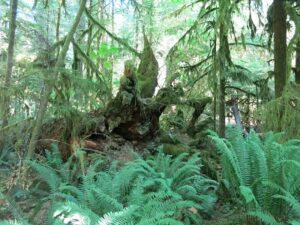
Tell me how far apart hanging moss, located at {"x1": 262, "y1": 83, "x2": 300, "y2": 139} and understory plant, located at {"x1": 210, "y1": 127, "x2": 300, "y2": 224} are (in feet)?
1.47

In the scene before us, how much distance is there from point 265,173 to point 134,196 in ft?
4.81

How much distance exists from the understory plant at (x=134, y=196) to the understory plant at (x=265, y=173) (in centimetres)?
55

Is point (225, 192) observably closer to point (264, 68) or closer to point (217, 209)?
point (217, 209)

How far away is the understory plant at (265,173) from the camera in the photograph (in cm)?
404

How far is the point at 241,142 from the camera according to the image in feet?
14.6

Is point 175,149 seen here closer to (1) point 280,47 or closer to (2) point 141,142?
(2) point 141,142

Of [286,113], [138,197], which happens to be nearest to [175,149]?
[286,113]

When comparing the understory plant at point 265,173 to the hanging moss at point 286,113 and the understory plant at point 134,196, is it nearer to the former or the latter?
the hanging moss at point 286,113

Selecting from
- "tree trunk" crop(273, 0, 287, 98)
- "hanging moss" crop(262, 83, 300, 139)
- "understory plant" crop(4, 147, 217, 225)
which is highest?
"tree trunk" crop(273, 0, 287, 98)

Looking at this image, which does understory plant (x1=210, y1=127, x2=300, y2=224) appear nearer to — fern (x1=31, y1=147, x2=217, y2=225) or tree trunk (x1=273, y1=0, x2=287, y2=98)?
fern (x1=31, y1=147, x2=217, y2=225)

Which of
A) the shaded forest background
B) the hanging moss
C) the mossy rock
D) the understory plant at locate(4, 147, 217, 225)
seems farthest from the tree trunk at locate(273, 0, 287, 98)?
the understory plant at locate(4, 147, 217, 225)

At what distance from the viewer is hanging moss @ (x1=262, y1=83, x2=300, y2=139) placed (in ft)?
15.8

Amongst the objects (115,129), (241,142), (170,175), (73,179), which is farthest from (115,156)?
(241,142)

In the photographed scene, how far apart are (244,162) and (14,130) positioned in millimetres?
3488
